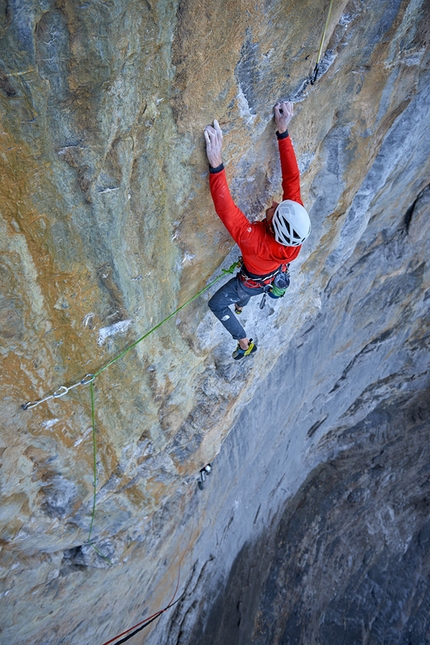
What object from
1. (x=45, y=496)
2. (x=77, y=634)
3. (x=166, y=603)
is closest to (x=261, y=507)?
(x=166, y=603)

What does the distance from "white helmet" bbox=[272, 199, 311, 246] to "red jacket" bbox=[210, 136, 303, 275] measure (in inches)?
6.8

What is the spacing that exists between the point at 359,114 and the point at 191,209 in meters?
1.89

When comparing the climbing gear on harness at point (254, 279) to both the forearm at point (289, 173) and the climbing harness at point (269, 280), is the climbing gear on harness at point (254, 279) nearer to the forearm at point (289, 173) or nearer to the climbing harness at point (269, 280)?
the climbing harness at point (269, 280)

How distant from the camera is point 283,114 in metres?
3.48

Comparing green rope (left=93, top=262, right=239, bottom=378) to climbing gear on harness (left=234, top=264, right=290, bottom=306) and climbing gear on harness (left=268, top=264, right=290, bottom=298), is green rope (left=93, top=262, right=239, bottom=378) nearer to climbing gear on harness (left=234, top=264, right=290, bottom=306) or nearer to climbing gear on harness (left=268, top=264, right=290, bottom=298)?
climbing gear on harness (left=234, top=264, right=290, bottom=306)

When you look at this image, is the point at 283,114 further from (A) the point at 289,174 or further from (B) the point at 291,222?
(B) the point at 291,222

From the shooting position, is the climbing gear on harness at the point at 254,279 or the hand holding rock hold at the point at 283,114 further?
the climbing gear on harness at the point at 254,279

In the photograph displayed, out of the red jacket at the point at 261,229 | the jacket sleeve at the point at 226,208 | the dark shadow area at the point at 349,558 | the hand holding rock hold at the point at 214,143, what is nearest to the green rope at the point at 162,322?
the red jacket at the point at 261,229

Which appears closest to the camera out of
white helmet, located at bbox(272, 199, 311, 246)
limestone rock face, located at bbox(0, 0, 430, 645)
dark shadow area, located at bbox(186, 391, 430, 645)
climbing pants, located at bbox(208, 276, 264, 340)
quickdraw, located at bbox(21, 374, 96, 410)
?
limestone rock face, located at bbox(0, 0, 430, 645)

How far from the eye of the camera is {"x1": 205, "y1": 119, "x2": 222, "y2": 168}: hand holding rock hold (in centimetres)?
312

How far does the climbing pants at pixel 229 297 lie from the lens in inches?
160

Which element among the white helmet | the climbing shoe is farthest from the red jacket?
the climbing shoe

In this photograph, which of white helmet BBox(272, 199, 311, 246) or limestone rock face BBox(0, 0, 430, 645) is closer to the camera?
limestone rock face BBox(0, 0, 430, 645)

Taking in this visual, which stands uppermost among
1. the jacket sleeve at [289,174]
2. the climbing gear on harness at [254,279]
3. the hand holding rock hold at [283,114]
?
the hand holding rock hold at [283,114]
